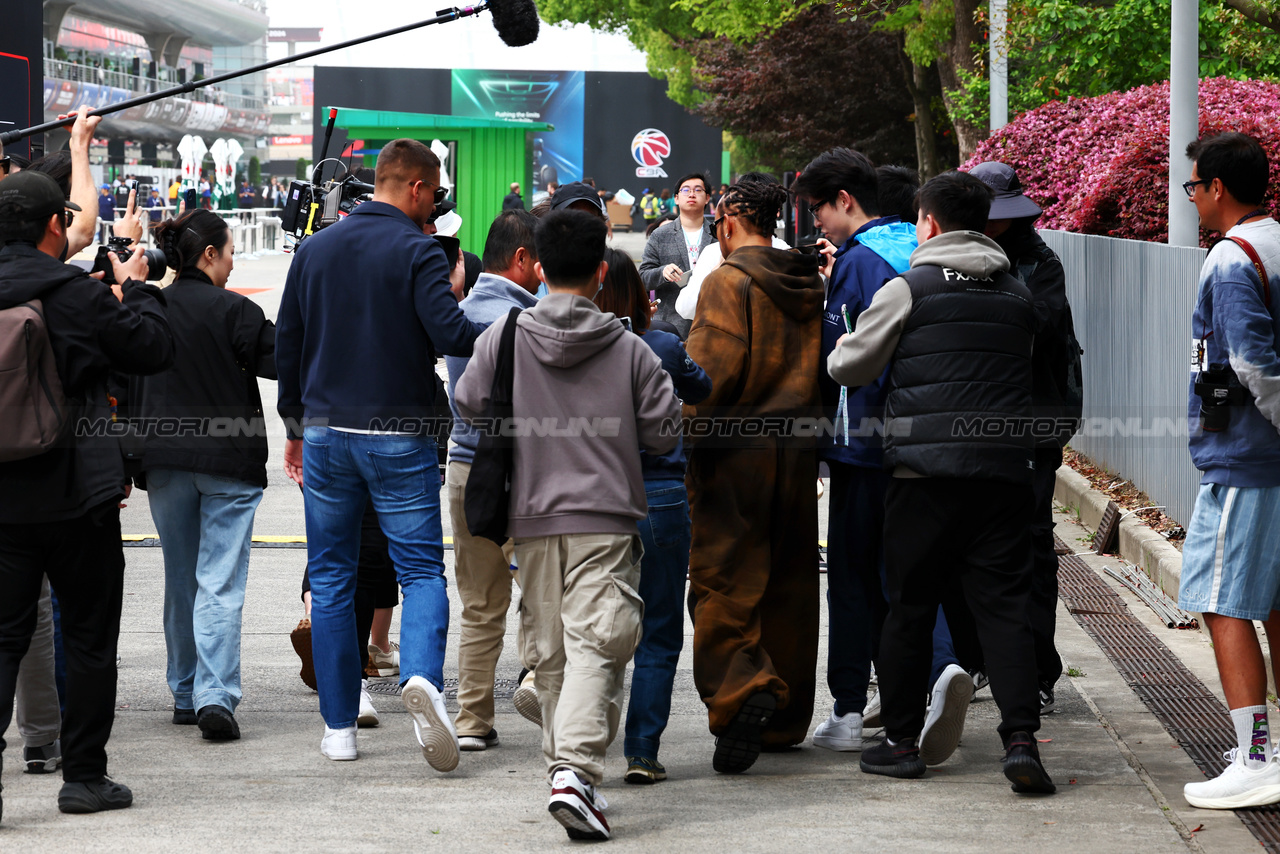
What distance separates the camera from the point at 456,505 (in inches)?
205

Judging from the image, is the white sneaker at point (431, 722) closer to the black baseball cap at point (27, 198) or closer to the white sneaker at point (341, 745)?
the white sneaker at point (341, 745)

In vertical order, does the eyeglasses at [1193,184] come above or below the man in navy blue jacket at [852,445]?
above

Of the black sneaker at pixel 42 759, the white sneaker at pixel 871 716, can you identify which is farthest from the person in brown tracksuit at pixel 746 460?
the black sneaker at pixel 42 759

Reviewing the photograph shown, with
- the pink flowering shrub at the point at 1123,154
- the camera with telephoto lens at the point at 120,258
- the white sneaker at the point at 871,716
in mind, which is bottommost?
the white sneaker at the point at 871,716

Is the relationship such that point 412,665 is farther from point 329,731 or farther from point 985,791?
point 985,791

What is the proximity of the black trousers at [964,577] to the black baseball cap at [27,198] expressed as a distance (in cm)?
275

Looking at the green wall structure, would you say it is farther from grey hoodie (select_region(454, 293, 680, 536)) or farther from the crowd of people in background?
grey hoodie (select_region(454, 293, 680, 536))

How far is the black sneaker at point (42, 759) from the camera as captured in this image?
4.92 metres

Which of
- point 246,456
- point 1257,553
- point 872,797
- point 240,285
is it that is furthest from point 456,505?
point 240,285

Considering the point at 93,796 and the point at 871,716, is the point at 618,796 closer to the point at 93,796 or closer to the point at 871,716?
the point at 871,716

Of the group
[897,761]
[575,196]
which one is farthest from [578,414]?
[575,196]

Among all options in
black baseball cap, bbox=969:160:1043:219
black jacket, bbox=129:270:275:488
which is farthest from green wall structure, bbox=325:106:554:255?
black baseball cap, bbox=969:160:1043:219

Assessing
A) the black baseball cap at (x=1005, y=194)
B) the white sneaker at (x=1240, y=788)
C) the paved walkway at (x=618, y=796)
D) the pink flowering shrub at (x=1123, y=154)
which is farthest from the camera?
the pink flowering shrub at (x=1123, y=154)

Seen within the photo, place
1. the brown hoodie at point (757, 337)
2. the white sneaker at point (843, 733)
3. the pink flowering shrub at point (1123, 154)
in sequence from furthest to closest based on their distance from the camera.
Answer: the pink flowering shrub at point (1123, 154)
the white sneaker at point (843, 733)
the brown hoodie at point (757, 337)
